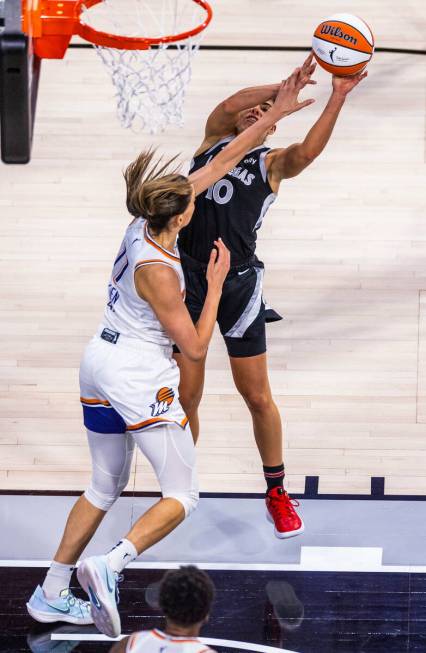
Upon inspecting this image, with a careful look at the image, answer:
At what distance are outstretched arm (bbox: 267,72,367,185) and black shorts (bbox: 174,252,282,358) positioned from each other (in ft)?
1.76

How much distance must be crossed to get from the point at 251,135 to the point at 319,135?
0.33 metres

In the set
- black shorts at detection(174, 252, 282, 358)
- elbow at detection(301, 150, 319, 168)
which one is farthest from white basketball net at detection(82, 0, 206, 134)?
elbow at detection(301, 150, 319, 168)

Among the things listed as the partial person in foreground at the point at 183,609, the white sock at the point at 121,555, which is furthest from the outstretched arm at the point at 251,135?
the partial person in foreground at the point at 183,609

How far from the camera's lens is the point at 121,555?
4.44 m

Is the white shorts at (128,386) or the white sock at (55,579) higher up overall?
the white shorts at (128,386)

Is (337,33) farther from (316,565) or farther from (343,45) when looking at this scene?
(316,565)

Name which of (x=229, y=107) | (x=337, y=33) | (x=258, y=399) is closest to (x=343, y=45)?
(x=337, y=33)

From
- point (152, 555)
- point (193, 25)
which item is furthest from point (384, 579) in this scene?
point (193, 25)

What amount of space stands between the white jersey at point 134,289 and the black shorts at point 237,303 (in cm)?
60

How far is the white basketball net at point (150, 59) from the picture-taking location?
300 inches

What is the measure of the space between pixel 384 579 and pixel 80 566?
155cm

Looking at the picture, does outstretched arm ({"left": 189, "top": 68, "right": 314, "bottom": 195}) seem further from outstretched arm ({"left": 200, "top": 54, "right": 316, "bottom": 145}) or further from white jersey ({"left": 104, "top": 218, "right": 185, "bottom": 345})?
white jersey ({"left": 104, "top": 218, "right": 185, "bottom": 345})

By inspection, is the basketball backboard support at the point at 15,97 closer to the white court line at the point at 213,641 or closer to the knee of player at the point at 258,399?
the knee of player at the point at 258,399

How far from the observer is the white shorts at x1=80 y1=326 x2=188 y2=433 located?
15.0 ft
